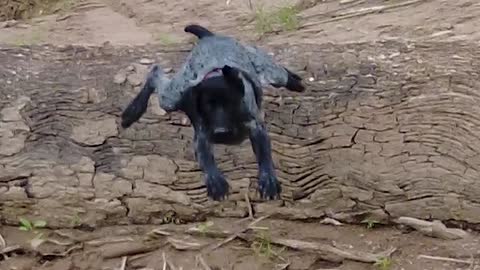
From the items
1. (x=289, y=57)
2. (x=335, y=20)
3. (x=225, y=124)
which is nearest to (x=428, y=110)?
(x=289, y=57)

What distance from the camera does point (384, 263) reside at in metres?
3.08

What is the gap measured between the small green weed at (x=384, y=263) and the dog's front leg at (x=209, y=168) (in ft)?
1.81

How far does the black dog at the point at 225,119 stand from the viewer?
2713 mm

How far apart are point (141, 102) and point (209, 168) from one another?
297 mm

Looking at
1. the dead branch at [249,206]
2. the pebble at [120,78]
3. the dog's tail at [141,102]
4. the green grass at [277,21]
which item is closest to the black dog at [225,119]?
the dog's tail at [141,102]

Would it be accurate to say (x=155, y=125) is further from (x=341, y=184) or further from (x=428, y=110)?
(x=428, y=110)

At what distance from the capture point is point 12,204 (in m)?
3.21

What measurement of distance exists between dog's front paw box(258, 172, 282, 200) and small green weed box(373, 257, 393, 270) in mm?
437

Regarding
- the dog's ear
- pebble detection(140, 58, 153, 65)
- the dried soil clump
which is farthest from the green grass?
the dog's ear

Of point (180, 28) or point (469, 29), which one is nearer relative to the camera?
point (469, 29)

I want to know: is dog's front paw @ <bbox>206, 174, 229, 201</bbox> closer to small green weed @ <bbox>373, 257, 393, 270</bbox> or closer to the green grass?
small green weed @ <bbox>373, 257, 393, 270</bbox>

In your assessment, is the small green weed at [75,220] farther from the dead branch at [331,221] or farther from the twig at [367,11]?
the twig at [367,11]

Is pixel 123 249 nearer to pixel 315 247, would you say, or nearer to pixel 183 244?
pixel 183 244

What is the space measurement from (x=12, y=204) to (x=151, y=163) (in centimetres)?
40
